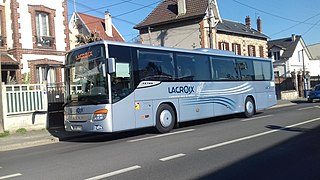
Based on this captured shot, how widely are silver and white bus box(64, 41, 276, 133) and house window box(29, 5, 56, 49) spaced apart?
9443 millimetres

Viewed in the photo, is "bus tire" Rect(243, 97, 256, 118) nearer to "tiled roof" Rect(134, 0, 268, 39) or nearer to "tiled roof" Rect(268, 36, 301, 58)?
"tiled roof" Rect(134, 0, 268, 39)

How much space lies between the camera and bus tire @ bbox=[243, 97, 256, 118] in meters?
18.5

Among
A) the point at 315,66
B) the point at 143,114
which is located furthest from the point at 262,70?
the point at 315,66

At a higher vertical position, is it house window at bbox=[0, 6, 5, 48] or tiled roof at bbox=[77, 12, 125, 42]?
tiled roof at bbox=[77, 12, 125, 42]

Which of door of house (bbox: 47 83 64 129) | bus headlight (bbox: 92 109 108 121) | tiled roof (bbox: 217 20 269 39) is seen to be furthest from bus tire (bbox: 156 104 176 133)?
tiled roof (bbox: 217 20 269 39)

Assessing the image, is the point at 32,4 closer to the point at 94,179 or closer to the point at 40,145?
the point at 40,145

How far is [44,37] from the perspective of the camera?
71.4ft

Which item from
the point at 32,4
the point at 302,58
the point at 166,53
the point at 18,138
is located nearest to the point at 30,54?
the point at 32,4

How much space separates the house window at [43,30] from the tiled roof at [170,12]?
16.3m

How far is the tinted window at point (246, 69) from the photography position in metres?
18.5

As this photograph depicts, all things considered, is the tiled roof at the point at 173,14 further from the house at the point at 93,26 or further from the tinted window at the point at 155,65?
the tinted window at the point at 155,65

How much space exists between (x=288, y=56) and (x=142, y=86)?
50.7 m

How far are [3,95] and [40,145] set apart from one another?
11.8 feet

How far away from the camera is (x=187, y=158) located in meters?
8.35
